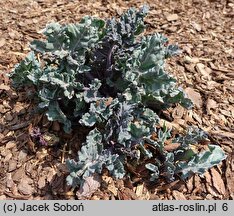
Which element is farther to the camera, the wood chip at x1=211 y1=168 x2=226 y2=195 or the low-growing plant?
the wood chip at x1=211 y1=168 x2=226 y2=195

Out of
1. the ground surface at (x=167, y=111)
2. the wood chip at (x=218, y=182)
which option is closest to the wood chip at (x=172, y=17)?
the ground surface at (x=167, y=111)

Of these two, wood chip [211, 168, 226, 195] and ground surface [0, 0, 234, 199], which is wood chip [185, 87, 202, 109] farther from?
wood chip [211, 168, 226, 195]

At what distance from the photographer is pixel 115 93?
2719mm

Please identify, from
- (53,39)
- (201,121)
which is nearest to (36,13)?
(53,39)

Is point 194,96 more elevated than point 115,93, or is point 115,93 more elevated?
point 115,93

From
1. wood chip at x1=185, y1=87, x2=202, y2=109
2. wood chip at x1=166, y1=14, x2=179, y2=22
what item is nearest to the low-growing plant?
wood chip at x1=185, y1=87, x2=202, y2=109

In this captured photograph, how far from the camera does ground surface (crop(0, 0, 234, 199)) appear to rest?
2.54m

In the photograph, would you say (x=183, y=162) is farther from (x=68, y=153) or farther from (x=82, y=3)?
(x=82, y=3)

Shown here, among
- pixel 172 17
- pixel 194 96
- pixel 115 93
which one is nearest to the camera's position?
pixel 115 93

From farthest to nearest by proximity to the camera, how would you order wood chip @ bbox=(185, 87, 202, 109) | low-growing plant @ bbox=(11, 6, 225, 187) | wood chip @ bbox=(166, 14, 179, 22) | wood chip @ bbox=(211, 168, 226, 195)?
wood chip @ bbox=(166, 14, 179, 22)
wood chip @ bbox=(185, 87, 202, 109)
wood chip @ bbox=(211, 168, 226, 195)
low-growing plant @ bbox=(11, 6, 225, 187)

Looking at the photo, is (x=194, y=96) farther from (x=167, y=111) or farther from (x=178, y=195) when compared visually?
(x=178, y=195)

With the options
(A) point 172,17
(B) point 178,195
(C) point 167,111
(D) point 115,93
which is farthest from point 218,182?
(A) point 172,17

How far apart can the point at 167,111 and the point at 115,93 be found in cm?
39

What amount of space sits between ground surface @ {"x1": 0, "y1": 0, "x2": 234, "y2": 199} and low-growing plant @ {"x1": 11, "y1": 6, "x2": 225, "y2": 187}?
131 mm
